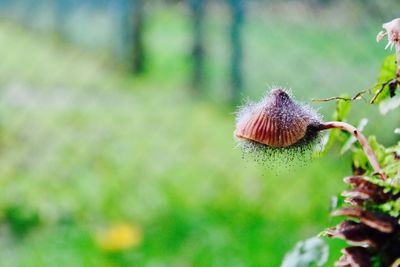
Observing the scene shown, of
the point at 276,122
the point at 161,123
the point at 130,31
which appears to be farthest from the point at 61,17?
the point at 276,122

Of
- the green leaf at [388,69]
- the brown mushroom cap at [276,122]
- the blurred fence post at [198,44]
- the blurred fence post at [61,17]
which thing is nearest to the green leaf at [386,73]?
the green leaf at [388,69]

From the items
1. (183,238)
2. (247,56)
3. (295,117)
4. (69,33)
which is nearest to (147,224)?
(183,238)

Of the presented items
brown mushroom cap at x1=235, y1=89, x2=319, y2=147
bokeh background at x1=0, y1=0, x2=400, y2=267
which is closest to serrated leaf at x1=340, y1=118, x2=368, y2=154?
brown mushroom cap at x1=235, y1=89, x2=319, y2=147

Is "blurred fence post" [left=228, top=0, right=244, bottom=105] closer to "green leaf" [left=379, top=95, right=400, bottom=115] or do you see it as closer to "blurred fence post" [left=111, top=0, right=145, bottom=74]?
"blurred fence post" [left=111, top=0, right=145, bottom=74]

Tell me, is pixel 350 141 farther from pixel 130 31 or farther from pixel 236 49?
pixel 130 31

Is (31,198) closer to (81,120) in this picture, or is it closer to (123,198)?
(123,198)

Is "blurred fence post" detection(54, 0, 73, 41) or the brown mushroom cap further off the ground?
"blurred fence post" detection(54, 0, 73, 41)
